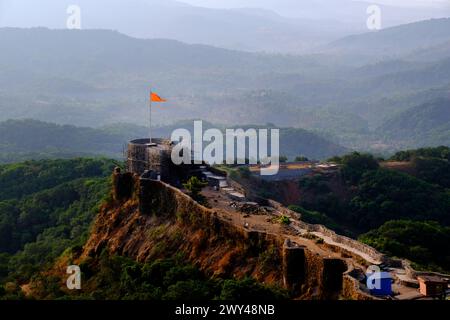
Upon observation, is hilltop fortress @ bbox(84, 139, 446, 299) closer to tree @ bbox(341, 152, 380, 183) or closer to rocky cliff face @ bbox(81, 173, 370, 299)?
rocky cliff face @ bbox(81, 173, 370, 299)

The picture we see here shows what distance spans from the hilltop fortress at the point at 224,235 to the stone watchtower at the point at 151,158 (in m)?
0.04

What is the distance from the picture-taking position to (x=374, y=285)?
71.4 feet

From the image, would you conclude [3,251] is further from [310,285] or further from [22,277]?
[310,285]

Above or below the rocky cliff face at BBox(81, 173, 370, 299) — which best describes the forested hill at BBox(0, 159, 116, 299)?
below

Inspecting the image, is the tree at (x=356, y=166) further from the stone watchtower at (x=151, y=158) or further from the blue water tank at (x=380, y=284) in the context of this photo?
the blue water tank at (x=380, y=284)

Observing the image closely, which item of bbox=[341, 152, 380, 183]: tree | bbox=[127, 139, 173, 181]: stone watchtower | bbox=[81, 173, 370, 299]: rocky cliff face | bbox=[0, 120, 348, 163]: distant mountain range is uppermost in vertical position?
bbox=[127, 139, 173, 181]: stone watchtower

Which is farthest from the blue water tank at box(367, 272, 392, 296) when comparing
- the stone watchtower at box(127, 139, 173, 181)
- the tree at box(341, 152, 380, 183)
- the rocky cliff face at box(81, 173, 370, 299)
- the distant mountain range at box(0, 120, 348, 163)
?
the distant mountain range at box(0, 120, 348, 163)

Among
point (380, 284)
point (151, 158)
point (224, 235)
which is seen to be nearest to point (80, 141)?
point (151, 158)

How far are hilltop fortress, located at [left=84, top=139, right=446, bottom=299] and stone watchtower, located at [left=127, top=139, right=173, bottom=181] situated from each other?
0.04m

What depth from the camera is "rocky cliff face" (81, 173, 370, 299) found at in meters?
24.2

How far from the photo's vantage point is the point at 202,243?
29.2 m

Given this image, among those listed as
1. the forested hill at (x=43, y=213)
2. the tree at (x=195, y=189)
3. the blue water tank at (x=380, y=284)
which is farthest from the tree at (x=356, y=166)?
the blue water tank at (x=380, y=284)

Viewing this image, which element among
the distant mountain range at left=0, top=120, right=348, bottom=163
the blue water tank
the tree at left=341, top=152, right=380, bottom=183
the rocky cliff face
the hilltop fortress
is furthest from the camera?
the distant mountain range at left=0, top=120, right=348, bottom=163
